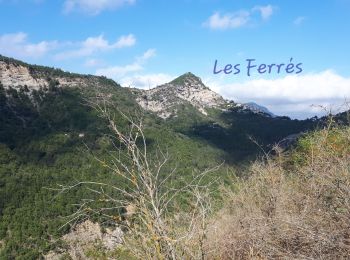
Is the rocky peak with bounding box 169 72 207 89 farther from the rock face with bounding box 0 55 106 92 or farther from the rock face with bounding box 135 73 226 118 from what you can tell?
the rock face with bounding box 0 55 106 92

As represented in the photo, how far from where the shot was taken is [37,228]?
5053 cm

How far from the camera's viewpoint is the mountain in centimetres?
5072

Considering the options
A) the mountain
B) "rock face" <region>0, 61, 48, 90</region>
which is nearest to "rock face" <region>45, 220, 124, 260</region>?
the mountain

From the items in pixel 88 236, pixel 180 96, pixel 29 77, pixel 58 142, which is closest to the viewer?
pixel 88 236

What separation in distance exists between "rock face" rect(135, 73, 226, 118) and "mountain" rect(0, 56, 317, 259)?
661 millimetres

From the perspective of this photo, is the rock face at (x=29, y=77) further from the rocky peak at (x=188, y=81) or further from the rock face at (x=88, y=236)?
the rock face at (x=88, y=236)

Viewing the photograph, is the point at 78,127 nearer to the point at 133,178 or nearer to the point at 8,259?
the point at 8,259

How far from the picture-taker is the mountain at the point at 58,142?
50716mm

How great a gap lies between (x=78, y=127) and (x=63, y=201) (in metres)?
23.6

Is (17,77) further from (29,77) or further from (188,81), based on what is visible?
(188,81)

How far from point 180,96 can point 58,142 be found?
70.7m

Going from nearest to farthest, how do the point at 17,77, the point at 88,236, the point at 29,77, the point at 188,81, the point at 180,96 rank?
the point at 88,236 < the point at 17,77 < the point at 29,77 < the point at 180,96 < the point at 188,81

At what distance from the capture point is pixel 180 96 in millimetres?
138750

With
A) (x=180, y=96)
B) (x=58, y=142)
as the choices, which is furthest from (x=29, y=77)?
(x=180, y=96)
